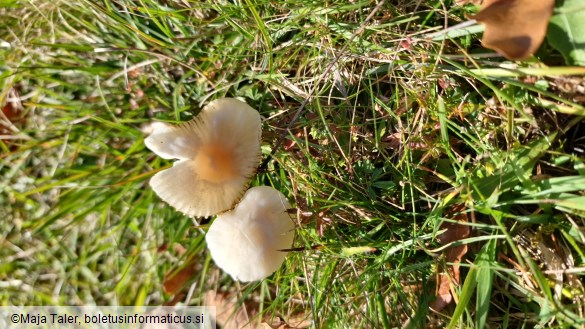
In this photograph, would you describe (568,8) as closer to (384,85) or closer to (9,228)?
(384,85)

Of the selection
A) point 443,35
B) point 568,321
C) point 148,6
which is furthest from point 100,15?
point 568,321

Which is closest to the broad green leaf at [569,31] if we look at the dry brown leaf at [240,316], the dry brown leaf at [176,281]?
the dry brown leaf at [240,316]

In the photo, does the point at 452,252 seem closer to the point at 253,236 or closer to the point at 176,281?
the point at 253,236

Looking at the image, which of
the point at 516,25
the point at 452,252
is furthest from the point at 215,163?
the point at 516,25

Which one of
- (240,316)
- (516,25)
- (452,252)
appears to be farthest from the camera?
(240,316)

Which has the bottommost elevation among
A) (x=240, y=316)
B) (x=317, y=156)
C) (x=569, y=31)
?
(x=240, y=316)

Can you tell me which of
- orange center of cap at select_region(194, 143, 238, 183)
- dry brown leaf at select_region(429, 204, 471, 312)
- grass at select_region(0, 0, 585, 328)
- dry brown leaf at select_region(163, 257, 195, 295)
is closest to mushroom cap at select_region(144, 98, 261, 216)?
orange center of cap at select_region(194, 143, 238, 183)

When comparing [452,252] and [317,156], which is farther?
[317,156]
